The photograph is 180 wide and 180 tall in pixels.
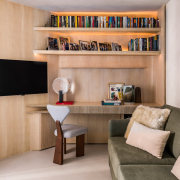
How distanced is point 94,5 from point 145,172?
2802mm

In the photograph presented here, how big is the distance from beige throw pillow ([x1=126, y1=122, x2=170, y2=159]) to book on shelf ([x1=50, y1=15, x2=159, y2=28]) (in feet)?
6.55

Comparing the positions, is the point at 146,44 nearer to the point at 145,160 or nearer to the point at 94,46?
the point at 94,46

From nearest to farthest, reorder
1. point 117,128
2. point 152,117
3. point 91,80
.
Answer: point 152,117 → point 117,128 → point 91,80

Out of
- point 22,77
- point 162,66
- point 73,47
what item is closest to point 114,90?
point 162,66

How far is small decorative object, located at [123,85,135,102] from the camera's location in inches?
163

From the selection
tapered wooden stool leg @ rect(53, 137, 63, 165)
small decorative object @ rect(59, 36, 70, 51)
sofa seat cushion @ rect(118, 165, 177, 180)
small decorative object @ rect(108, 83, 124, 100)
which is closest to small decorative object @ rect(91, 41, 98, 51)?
small decorative object @ rect(59, 36, 70, 51)

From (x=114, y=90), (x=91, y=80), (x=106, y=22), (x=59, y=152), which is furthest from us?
(x=91, y=80)

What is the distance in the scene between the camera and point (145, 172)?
2.00 metres

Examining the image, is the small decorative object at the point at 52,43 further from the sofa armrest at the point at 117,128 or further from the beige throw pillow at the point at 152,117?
the beige throw pillow at the point at 152,117

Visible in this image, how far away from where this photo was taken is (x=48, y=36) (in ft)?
13.9

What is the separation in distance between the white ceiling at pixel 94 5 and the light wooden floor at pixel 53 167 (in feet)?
7.84

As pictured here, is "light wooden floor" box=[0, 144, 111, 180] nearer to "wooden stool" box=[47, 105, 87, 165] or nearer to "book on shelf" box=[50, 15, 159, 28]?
"wooden stool" box=[47, 105, 87, 165]

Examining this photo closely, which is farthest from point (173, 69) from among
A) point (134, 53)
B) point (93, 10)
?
point (93, 10)

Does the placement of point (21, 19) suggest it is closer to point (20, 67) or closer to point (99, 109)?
point (20, 67)
